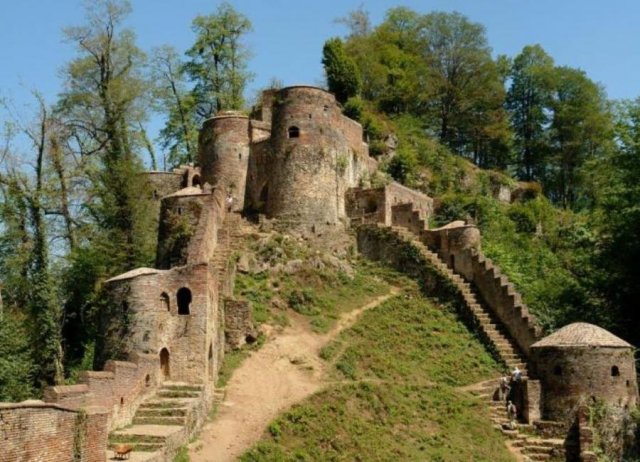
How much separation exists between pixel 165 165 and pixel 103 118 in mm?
8749

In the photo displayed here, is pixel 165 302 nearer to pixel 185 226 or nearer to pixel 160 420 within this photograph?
pixel 160 420

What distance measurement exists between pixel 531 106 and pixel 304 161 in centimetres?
2902

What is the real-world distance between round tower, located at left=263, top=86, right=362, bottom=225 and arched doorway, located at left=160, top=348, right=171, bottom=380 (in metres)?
11.3

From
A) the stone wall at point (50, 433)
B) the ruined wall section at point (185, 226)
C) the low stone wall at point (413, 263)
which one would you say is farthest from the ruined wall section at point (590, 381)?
the stone wall at point (50, 433)

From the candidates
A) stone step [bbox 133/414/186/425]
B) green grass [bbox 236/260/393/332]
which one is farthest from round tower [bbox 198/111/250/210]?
stone step [bbox 133/414/186/425]

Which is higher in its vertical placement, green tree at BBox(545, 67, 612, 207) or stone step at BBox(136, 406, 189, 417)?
green tree at BBox(545, 67, 612, 207)

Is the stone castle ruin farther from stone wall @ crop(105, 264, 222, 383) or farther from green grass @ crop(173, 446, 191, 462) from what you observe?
green grass @ crop(173, 446, 191, 462)

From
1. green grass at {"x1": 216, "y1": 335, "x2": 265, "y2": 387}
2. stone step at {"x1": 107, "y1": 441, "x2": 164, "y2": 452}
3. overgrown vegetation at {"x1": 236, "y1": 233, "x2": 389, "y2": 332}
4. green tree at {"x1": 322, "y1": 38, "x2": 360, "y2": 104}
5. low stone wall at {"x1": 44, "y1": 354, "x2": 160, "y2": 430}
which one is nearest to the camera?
stone step at {"x1": 107, "y1": 441, "x2": 164, "y2": 452}

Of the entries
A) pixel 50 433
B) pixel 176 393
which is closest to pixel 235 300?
pixel 176 393

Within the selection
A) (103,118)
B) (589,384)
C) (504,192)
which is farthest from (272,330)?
(504,192)

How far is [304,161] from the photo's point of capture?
33781 millimetres

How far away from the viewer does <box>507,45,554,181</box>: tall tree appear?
183 ft

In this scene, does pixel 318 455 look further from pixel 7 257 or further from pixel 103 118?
pixel 103 118

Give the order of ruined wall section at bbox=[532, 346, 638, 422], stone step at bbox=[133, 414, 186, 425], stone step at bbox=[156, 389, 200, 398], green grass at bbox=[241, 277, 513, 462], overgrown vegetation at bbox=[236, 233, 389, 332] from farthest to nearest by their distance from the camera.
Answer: overgrown vegetation at bbox=[236, 233, 389, 332], ruined wall section at bbox=[532, 346, 638, 422], stone step at bbox=[156, 389, 200, 398], green grass at bbox=[241, 277, 513, 462], stone step at bbox=[133, 414, 186, 425]
